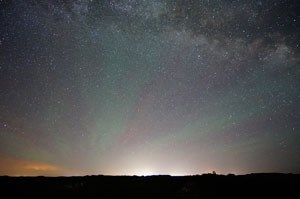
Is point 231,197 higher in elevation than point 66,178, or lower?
lower

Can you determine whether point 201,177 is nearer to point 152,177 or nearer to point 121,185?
point 152,177

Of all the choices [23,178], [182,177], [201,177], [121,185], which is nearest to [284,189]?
[201,177]

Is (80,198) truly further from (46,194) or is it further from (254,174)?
(254,174)

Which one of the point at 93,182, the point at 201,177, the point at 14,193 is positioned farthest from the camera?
the point at 201,177

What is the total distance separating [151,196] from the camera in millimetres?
4801

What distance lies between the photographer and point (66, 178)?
489 centimetres

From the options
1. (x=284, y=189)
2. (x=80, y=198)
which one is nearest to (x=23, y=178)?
(x=80, y=198)

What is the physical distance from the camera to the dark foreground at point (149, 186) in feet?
15.3

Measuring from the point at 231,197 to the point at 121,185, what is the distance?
7.25 feet

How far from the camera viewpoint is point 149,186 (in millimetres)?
4941

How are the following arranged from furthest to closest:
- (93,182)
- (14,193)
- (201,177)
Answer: (201,177), (93,182), (14,193)

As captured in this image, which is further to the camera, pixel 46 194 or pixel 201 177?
pixel 201 177

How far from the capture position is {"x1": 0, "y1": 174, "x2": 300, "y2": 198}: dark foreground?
4.67m

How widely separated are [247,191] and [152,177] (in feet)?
6.48
